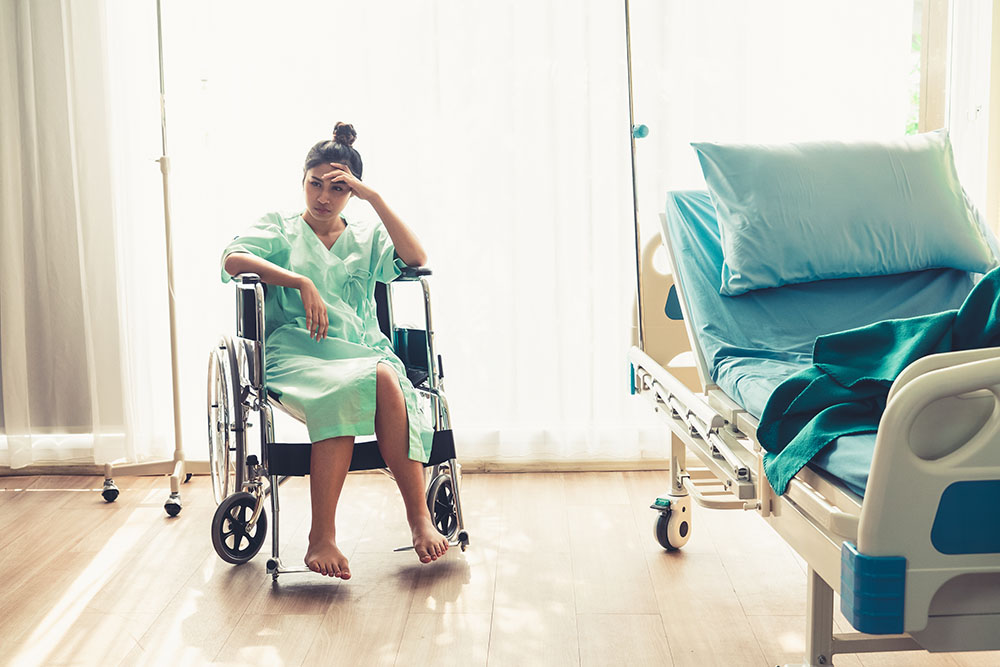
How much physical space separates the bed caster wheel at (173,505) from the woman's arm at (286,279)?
0.75 m

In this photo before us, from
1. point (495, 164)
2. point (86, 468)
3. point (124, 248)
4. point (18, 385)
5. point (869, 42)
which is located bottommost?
point (86, 468)

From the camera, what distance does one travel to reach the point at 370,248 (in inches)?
95.3

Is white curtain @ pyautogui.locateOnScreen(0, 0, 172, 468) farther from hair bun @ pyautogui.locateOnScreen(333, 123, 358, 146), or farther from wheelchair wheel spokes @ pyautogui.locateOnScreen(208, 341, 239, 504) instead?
hair bun @ pyautogui.locateOnScreen(333, 123, 358, 146)

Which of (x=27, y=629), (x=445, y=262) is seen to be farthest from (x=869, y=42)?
(x=27, y=629)

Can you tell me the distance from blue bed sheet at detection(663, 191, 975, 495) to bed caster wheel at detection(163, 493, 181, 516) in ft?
4.87

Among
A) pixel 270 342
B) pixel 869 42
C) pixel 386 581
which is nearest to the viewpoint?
pixel 386 581

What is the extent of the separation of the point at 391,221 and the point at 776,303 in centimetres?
92

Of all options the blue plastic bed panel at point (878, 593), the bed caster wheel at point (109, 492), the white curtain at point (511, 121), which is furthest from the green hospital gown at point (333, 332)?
the blue plastic bed panel at point (878, 593)

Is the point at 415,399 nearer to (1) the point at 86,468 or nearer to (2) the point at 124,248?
(2) the point at 124,248

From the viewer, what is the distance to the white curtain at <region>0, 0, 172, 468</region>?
111 inches

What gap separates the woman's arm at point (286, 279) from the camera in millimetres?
2176

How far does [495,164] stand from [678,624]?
1.50 metres

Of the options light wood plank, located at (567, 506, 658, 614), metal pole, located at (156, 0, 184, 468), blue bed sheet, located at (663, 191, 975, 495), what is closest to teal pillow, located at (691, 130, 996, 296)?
blue bed sheet, located at (663, 191, 975, 495)

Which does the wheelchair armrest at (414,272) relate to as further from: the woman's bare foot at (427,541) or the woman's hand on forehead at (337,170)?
the woman's bare foot at (427,541)
